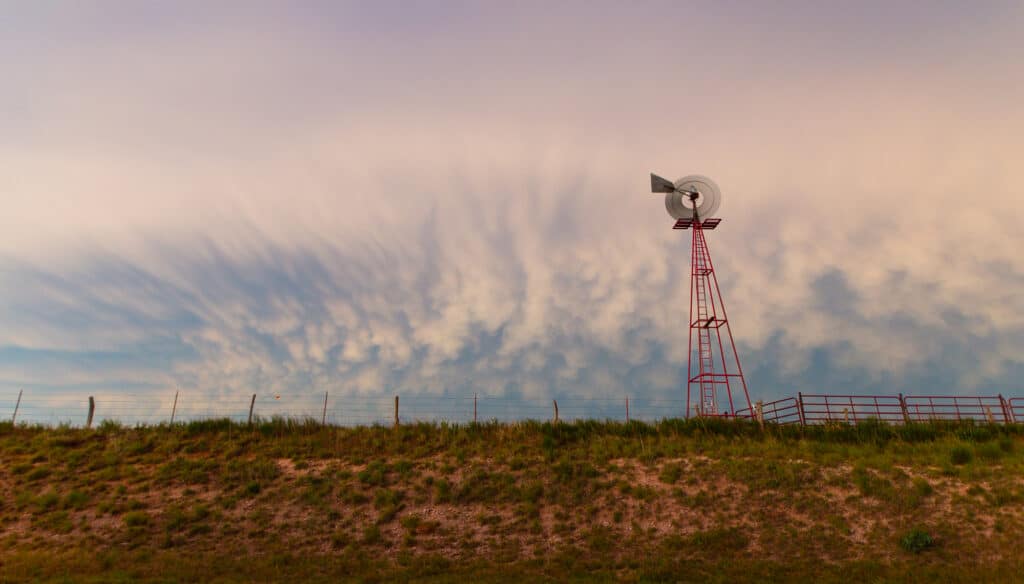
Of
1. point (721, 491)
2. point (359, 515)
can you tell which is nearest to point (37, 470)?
point (359, 515)

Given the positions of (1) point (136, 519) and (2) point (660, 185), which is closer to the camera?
(1) point (136, 519)

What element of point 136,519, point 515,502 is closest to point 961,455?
point 515,502

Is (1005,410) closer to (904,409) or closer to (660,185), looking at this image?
(904,409)

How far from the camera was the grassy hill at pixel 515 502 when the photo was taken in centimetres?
→ 2186

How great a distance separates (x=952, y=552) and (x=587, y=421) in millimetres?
17248

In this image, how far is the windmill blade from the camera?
52.1 m

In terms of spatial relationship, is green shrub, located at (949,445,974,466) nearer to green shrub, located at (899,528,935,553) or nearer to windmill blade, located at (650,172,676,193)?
green shrub, located at (899,528,935,553)

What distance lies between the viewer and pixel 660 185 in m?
52.5

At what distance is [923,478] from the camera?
1065 inches

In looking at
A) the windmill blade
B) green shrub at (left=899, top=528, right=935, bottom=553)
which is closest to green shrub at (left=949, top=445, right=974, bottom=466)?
green shrub at (left=899, top=528, right=935, bottom=553)

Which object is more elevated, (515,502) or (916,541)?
(515,502)

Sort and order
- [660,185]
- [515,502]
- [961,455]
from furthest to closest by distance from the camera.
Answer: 1. [660,185]
2. [961,455]
3. [515,502]

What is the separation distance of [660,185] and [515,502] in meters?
33.4

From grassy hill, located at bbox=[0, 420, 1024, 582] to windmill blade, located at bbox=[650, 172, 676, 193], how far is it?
944 inches
